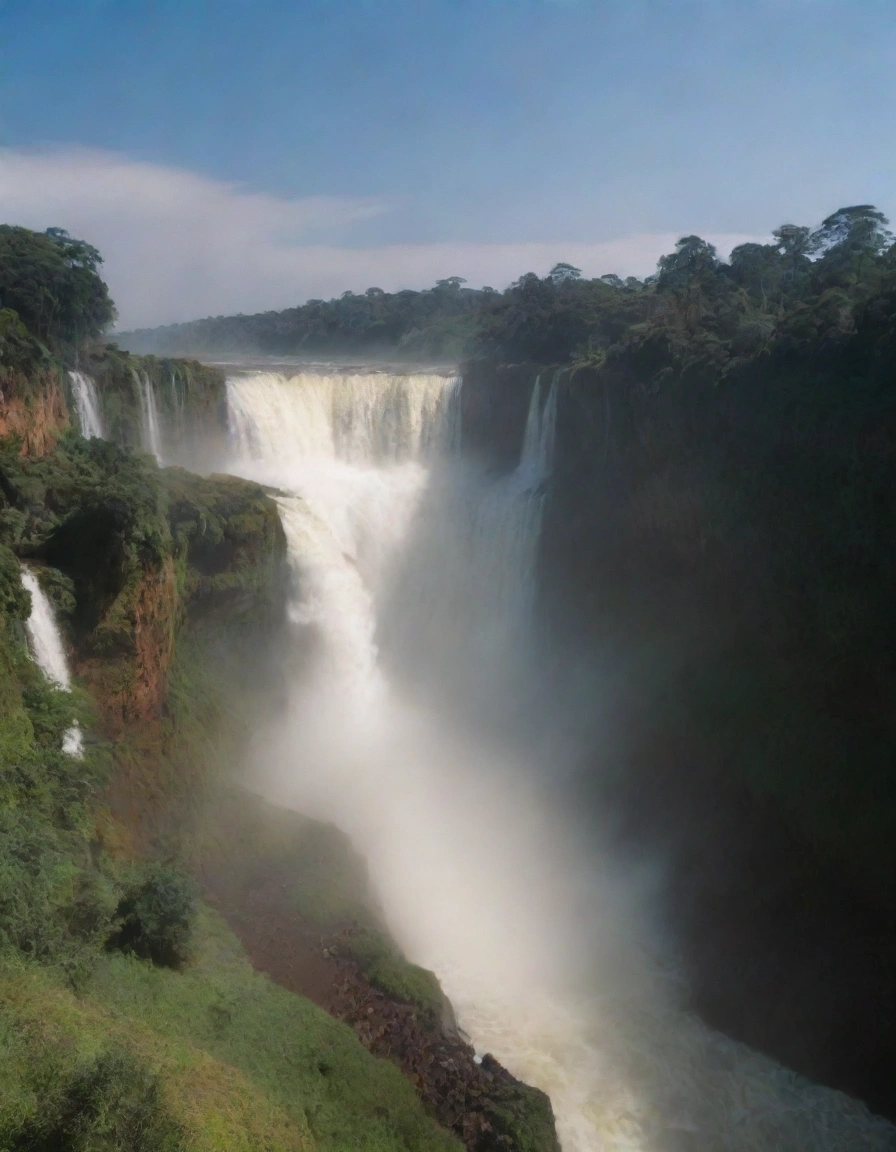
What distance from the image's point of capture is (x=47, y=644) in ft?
46.1

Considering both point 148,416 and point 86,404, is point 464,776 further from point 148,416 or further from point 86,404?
point 86,404

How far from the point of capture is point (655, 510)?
74.5 ft

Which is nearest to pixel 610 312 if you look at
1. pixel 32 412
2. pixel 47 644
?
pixel 32 412

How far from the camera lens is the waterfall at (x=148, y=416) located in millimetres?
24656

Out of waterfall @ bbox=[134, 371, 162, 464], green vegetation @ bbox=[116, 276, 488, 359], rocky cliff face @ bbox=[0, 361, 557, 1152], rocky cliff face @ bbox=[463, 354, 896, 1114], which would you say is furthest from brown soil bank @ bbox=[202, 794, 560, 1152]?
green vegetation @ bbox=[116, 276, 488, 359]

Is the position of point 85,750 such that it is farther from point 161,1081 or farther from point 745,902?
point 745,902

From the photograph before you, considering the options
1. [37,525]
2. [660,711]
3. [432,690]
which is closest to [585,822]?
[660,711]

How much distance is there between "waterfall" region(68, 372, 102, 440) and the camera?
22.0 m

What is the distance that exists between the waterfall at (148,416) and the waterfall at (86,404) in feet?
5.42

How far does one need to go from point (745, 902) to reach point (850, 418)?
35.4 feet

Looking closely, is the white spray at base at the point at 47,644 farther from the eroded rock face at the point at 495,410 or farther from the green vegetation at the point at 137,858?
the eroded rock face at the point at 495,410

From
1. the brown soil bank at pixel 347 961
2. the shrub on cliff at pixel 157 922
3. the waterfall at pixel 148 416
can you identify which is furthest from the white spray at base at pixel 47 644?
the waterfall at pixel 148 416

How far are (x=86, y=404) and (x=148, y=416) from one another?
2528 millimetres

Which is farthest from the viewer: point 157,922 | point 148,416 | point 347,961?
point 148,416
